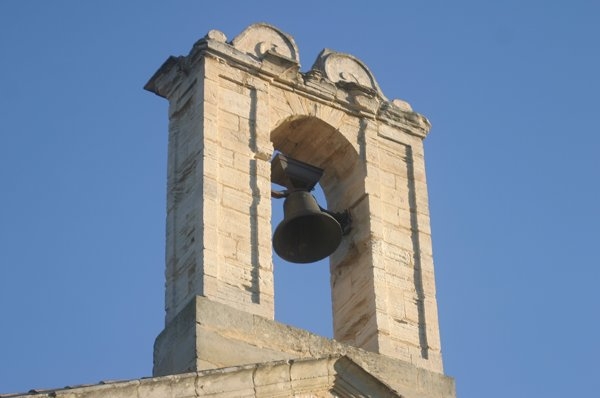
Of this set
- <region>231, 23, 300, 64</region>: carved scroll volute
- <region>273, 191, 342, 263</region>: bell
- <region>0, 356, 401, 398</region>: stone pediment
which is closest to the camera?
<region>0, 356, 401, 398</region>: stone pediment

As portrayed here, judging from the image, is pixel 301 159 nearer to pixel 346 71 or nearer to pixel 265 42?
pixel 346 71

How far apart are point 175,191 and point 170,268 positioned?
29.9 inches

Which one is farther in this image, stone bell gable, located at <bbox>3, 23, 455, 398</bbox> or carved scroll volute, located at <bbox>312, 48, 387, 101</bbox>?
carved scroll volute, located at <bbox>312, 48, 387, 101</bbox>

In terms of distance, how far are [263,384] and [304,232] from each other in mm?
2625

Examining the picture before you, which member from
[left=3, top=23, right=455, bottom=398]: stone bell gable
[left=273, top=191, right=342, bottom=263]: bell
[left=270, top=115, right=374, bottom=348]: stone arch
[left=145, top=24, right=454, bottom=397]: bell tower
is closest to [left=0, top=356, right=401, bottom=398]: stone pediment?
[left=3, top=23, right=455, bottom=398]: stone bell gable

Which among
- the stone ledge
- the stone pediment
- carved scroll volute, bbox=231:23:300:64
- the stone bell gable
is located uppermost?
carved scroll volute, bbox=231:23:300:64

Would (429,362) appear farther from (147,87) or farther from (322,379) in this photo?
(147,87)

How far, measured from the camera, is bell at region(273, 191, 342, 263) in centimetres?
1841

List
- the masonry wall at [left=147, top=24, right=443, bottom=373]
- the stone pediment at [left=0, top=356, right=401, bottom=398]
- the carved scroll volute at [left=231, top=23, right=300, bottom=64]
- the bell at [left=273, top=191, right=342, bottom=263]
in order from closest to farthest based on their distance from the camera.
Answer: the stone pediment at [left=0, top=356, right=401, bottom=398] → the masonry wall at [left=147, top=24, right=443, bottom=373] → the bell at [left=273, top=191, right=342, bottom=263] → the carved scroll volute at [left=231, top=23, right=300, bottom=64]

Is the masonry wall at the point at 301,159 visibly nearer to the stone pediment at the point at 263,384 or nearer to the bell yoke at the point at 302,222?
the bell yoke at the point at 302,222

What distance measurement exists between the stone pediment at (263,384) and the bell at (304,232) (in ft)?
6.33

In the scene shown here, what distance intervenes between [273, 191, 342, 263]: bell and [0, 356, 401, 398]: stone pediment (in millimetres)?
1931

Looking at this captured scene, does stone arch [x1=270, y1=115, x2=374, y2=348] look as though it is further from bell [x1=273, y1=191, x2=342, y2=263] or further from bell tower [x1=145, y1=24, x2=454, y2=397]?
bell [x1=273, y1=191, x2=342, y2=263]

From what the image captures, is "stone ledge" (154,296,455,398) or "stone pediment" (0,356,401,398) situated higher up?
"stone ledge" (154,296,455,398)
